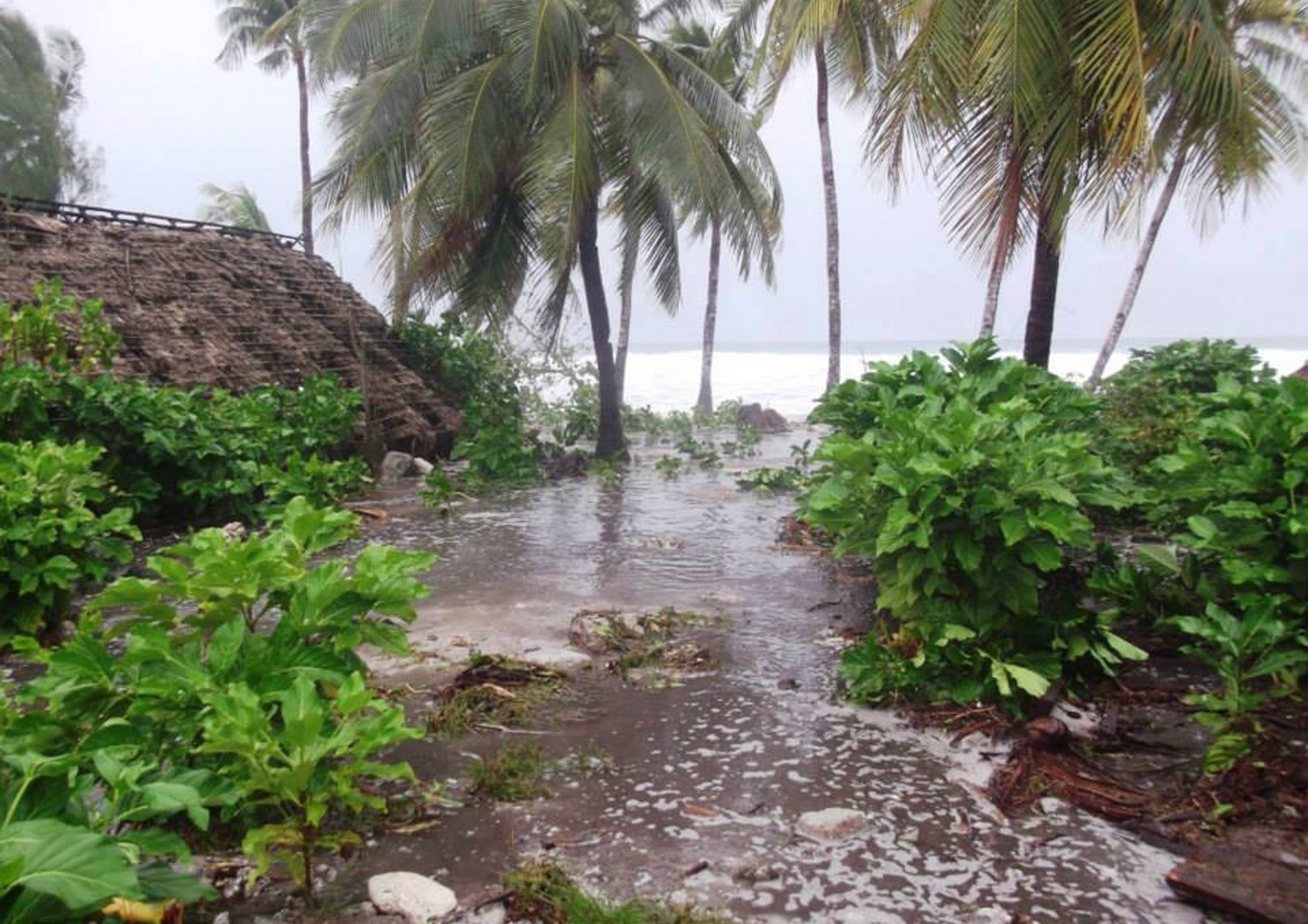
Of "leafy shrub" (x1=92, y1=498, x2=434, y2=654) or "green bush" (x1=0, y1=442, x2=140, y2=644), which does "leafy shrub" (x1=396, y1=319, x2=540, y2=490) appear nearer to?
"green bush" (x1=0, y1=442, x2=140, y2=644)

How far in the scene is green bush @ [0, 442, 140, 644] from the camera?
403 cm

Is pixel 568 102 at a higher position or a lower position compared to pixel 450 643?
higher

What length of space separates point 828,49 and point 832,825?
13564 mm

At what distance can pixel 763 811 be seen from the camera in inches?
110

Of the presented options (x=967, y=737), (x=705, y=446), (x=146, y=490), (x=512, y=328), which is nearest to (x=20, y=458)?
(x=146, y=490)

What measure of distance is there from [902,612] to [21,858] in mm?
3031

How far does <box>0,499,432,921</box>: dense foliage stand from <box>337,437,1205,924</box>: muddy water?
1.27 feet

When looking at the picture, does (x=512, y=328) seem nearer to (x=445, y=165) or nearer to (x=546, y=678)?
(x=445, y=165)

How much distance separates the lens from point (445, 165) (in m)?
9.52

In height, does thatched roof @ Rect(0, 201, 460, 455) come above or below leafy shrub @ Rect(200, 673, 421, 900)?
above

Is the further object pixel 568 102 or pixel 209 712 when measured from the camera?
pixel 568 102

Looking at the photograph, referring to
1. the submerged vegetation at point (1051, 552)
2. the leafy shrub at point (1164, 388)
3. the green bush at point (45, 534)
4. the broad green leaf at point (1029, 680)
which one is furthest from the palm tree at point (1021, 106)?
the green bush at point (45, 534)

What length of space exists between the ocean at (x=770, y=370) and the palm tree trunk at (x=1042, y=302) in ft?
55.2

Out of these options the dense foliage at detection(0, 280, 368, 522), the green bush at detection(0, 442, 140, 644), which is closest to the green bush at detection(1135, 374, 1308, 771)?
the green bush at detection(0, 442, 140, 644)
